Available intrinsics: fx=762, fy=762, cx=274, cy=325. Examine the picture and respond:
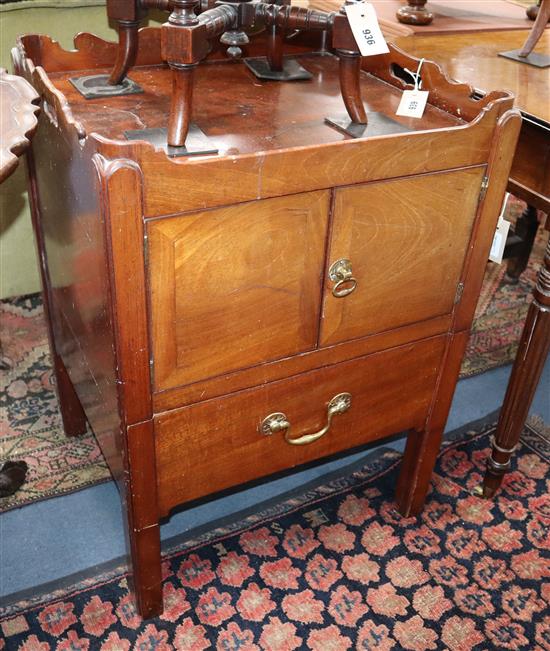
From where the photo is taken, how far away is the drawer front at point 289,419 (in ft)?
4.01

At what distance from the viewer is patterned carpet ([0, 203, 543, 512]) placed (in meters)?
1.70

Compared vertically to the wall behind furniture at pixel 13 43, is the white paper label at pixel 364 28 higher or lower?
higher

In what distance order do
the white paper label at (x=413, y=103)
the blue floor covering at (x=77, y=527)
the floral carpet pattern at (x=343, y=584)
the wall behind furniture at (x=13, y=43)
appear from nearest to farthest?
1. the white paper label at (x=413, y=103)
2. the floral carpet pattern at (x=343, y=584)
3. the blue floor covering at (x=77, y=527)
4. the wall behind furniture at (x=13, y=43)

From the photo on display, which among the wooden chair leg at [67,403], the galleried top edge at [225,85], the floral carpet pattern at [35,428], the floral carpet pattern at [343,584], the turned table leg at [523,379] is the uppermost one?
the galleried top edge at [225,85]

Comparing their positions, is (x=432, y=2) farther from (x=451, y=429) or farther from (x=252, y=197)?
(x=252, y=197)

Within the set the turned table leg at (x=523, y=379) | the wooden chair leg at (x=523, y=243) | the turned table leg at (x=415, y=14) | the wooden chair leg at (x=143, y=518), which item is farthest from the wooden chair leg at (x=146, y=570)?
the wooden chair leg at (x=523, y=243)

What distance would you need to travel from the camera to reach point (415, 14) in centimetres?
179

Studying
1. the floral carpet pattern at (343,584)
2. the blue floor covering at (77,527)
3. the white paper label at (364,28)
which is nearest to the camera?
the white paper label at (364,28)

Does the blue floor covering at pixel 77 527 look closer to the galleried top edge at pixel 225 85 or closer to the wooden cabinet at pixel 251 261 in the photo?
the wooden cabinet at pixel 251 261

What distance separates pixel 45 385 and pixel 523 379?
1168mm

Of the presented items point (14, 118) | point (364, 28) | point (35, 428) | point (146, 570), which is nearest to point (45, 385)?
point (35, 428)

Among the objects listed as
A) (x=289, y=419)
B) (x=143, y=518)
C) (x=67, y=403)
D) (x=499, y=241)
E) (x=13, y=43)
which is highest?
(x=13, y=43)

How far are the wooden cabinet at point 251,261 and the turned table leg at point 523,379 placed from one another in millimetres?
144

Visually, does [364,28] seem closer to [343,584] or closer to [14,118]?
[14,118]
